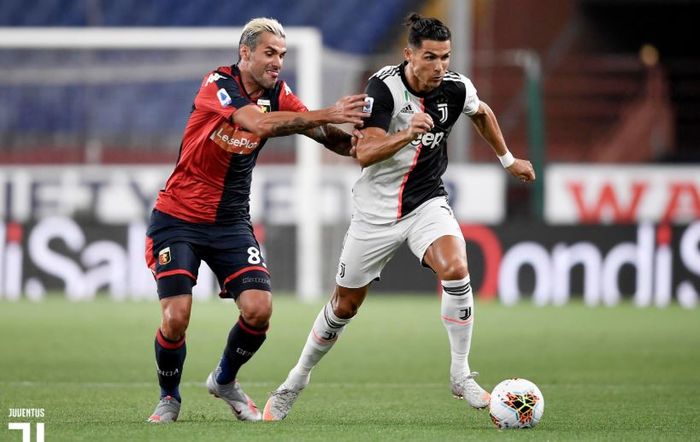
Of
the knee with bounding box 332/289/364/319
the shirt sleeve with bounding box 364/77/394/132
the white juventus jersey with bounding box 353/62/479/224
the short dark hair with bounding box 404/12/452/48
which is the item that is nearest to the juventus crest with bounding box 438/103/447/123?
the white juventus jersey with bounding box 353/62/479/224

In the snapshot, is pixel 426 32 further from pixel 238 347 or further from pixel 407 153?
pixel 238 347

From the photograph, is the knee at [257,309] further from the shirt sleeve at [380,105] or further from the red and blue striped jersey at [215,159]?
the shirt sleeve at [380,105]

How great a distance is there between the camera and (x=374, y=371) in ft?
33.4

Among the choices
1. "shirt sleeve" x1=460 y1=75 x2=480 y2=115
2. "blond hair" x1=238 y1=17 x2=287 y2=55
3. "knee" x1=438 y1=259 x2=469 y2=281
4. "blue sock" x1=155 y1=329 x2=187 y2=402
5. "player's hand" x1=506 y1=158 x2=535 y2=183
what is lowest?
"blue sock" x1=155 y1=329 x2=187 y2=402

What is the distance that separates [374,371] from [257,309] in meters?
3.26

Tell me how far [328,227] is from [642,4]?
9.27 metres

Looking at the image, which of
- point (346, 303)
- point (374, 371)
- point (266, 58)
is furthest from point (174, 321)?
point (374, 371)

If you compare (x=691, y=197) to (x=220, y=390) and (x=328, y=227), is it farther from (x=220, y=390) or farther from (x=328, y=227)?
(x=220, y=390)

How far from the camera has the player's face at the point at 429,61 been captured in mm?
7234

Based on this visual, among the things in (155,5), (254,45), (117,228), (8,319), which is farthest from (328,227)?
(254,45)

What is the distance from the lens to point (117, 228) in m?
17.3

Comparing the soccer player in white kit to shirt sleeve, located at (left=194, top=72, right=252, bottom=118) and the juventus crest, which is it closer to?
the juventus crest

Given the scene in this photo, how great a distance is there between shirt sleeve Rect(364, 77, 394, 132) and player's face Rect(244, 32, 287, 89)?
57 cm

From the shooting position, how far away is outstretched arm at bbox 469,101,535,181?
25.3 ft
